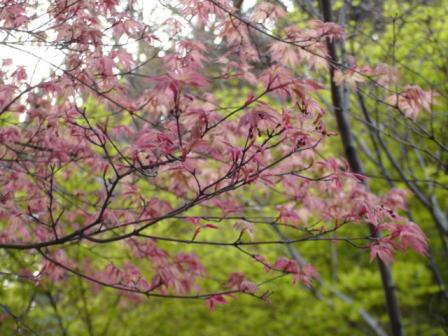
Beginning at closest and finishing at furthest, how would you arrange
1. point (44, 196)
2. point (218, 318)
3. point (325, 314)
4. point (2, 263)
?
point (44, 196)
point (2, 263)
point (325, 314)
point (218, 318)

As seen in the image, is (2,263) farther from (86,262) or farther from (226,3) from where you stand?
(226,3)

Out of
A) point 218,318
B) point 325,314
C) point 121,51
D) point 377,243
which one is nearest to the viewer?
point 377,243

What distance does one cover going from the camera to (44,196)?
3320mm

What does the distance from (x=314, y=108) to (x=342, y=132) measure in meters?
1.95

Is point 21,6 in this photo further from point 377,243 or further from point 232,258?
point 232,258

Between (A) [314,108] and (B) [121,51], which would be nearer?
(A) [314,108]

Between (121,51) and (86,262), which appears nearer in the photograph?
(121,51)

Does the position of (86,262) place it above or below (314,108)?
above

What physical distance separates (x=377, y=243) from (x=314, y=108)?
838 millimetres

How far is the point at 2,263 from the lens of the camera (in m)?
4.48

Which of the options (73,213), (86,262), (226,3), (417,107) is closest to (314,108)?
(226,3)

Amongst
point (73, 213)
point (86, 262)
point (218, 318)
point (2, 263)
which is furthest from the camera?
point (218, 318)

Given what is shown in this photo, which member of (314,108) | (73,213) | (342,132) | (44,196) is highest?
(342,132)

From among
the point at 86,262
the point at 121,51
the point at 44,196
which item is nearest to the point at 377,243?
the point at 121,51
